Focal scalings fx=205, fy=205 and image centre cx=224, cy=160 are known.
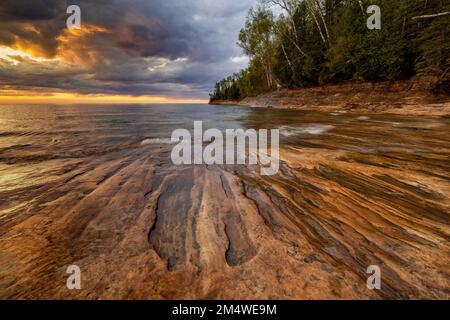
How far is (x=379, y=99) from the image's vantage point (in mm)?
17312

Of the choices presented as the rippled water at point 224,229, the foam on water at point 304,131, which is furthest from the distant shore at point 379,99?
the rippled water at point 224,229

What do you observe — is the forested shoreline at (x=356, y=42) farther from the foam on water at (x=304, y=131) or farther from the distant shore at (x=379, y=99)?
the foam on water at (x=304, y=131)

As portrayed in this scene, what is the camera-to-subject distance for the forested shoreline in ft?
47.2

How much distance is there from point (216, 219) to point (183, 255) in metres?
0.63

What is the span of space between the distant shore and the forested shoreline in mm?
728

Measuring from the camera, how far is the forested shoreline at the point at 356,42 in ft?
47.2

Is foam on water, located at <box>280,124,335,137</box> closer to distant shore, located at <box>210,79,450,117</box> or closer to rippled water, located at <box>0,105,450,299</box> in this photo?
rippled water, located at <box>0,105,450,299</box>

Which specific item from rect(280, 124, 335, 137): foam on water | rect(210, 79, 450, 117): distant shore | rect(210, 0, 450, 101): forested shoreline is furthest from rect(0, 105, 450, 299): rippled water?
rect(210, 79, 450, 117): distant shore

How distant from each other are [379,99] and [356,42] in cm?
762

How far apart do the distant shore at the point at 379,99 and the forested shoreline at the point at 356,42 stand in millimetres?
728

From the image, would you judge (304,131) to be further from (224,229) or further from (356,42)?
(356,42)
